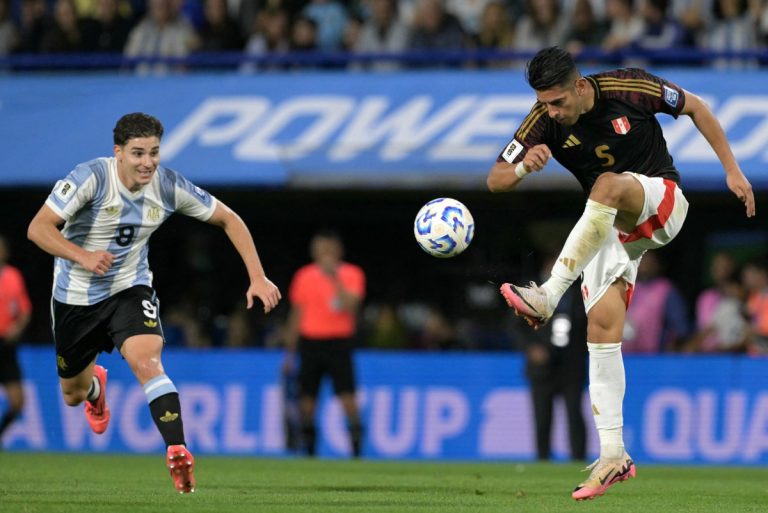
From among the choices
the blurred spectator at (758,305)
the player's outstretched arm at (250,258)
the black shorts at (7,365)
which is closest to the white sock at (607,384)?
the player's outstretched arm at (250,258)

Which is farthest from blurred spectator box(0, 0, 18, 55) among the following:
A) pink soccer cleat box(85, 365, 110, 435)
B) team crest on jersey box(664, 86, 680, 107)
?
team crest on jersey box(664, 86, 680, 107)

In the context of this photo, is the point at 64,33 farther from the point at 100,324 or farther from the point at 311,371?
the point at 100,324

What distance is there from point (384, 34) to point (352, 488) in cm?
905

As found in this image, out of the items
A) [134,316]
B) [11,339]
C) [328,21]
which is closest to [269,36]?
[328,21]

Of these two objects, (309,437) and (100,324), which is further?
(309,437)

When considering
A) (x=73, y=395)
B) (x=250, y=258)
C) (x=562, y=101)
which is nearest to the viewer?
(x=562, y=101)

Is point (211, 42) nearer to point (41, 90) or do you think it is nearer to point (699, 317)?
point (41, 90)

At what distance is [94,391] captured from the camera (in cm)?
993

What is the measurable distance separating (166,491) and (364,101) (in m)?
8.74

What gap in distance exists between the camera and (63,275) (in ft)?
30.1

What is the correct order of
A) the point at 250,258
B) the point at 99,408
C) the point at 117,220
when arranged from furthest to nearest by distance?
1. the point at 99,408
2. the point at 117,220
3. the point at 250,258

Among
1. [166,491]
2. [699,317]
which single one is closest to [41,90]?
[699,317]

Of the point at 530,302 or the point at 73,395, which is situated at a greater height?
the point at 530,302

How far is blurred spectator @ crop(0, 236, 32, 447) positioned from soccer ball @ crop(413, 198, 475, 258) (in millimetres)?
7768
